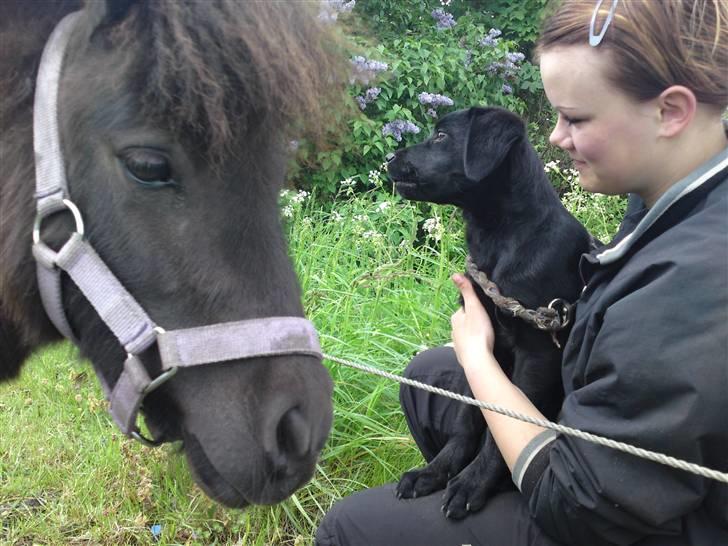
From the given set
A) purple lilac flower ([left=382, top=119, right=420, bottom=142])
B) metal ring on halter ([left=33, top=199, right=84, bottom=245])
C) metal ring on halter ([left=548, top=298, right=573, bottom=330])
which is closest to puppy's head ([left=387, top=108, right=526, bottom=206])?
metal ring on halter ([left=548, top=298, right=573, bottom=330])

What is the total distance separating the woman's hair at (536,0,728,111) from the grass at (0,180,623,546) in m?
1.74

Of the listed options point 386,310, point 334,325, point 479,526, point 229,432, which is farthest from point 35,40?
point 386,310

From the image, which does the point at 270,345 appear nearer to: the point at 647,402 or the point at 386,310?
the point at 647,402

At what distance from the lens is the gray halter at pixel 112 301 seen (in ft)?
4.42

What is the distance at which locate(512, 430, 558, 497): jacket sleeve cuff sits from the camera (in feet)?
6.01

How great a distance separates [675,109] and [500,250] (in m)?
1.06

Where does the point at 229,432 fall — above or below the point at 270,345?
below

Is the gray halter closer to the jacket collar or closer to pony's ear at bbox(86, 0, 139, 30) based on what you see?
pony's ear at bbox(86, 0, 139, 30)

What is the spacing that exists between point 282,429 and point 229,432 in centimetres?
11

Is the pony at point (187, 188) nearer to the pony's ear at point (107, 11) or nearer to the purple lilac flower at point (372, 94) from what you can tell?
the pony's ear at point (107, 11)

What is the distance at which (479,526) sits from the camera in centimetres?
201

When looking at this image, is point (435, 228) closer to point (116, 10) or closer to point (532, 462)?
point (532, 462)

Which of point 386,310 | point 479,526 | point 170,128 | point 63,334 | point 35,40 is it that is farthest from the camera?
point 386,310

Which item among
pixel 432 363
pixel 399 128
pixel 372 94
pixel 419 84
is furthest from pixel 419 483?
pixel 419 84
